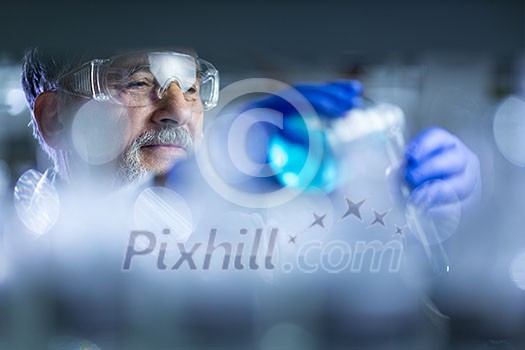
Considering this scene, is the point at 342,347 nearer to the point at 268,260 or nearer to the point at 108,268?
the point at 108,268

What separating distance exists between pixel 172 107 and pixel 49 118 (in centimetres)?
27

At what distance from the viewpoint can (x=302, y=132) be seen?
5.53ft

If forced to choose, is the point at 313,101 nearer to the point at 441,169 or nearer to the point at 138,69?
the point at 441,169

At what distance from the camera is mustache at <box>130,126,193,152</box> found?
134cm

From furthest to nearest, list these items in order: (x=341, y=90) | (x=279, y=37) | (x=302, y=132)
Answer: (x=341, y=90)
(x=302, y=132)
(x=279, y=37)

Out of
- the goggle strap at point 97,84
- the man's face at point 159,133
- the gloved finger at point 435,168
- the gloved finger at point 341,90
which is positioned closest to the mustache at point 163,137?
the man's face at point 159,133

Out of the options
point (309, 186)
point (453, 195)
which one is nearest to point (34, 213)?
point (309, 186)

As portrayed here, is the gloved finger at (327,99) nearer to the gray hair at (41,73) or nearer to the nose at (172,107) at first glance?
the nose at (172,107)

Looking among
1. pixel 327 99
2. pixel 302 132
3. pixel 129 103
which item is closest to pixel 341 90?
pixel 327 99

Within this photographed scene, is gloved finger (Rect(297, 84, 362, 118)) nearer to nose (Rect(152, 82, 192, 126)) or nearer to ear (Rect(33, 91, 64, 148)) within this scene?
nose (Rect(152, 82, 192, 126))

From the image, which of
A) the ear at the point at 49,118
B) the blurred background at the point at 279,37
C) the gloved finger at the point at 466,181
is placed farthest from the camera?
the gloved finger at the point at 466,181

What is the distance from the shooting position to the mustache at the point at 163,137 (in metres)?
1.34

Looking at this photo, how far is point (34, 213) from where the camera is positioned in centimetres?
155

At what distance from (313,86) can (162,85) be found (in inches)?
20.6
